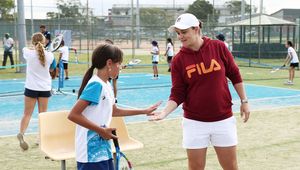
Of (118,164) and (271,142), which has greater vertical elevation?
(118,164)

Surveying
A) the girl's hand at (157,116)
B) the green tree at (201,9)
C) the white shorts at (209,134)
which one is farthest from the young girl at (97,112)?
the green tree at (201,9)

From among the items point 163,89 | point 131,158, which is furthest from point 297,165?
point 163,89

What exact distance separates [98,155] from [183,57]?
4.25 ft

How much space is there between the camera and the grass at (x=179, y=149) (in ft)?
23.8

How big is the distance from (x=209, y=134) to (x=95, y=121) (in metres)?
1.21

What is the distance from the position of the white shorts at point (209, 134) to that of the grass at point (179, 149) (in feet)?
7.60

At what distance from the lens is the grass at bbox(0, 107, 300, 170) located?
286 inches

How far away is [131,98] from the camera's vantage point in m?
14.9

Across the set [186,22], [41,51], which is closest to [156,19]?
[41,51]

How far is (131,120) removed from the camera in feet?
36.1

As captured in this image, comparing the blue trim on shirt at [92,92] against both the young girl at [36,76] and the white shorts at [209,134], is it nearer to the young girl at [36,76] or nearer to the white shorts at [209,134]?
the white shorts at [209,134]

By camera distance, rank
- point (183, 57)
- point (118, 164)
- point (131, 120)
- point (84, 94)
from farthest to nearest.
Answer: point (131, 120) → point (183, 57) → point (118, 164) → point (84, 94)

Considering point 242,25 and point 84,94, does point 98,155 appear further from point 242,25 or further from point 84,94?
point 242,25

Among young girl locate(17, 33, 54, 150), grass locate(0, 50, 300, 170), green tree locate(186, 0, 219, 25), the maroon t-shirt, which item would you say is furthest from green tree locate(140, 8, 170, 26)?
the maroon t-shirt
